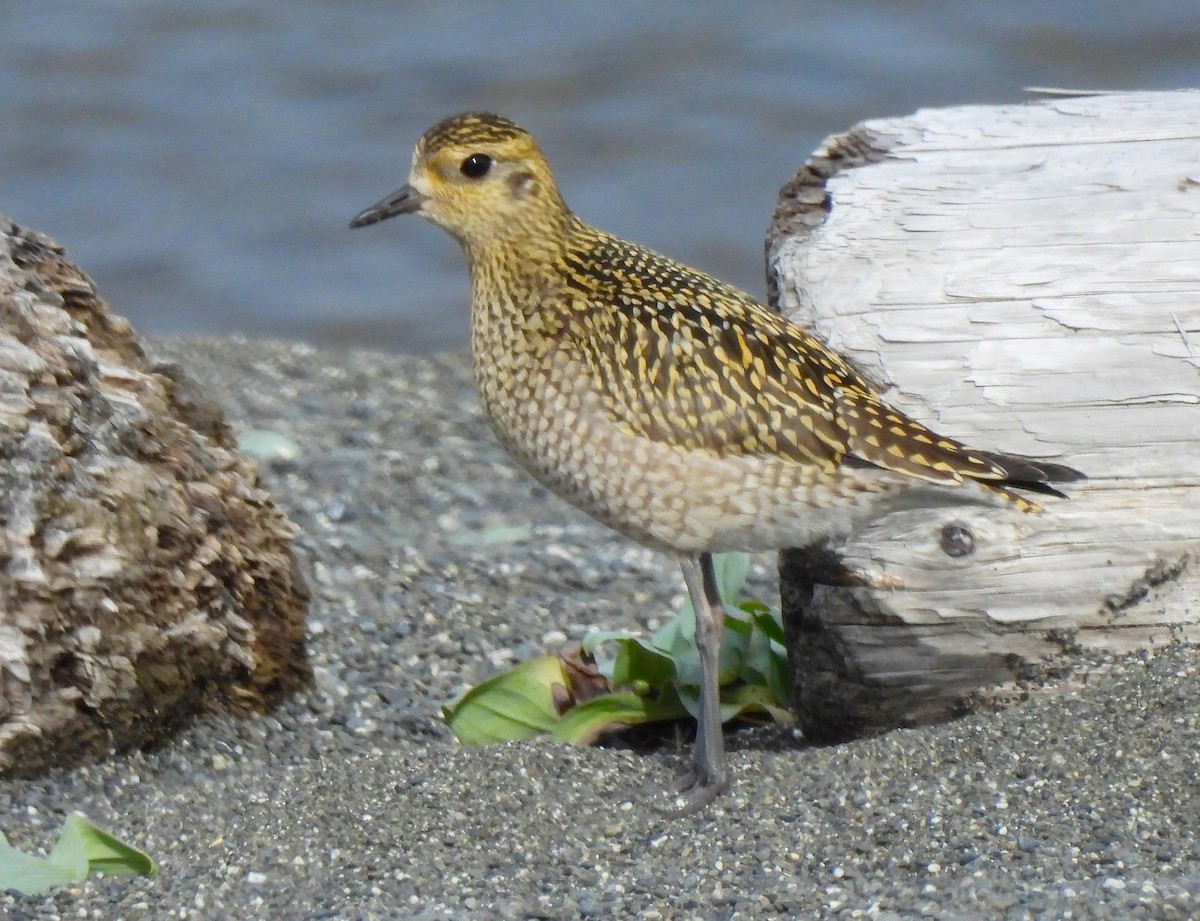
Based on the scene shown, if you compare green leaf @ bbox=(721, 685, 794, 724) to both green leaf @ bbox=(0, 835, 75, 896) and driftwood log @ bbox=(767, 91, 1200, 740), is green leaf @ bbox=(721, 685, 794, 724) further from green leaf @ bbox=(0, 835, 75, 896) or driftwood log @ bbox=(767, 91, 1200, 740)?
green leaf @ bbox=(0, 835, 75, 896)

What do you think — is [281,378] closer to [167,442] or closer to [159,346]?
[159,346]

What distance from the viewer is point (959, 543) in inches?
190

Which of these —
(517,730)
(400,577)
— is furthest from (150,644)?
(400,577)

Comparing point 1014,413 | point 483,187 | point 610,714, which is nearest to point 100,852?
point 610,714

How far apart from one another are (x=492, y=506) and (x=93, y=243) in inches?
232

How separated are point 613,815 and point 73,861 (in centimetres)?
130

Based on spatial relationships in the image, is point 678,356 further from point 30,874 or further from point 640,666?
point 30,874

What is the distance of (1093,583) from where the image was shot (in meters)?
4.80

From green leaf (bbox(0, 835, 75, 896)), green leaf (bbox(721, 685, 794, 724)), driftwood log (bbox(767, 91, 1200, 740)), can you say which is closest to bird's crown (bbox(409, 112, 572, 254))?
driftwood log (bbox(767, 91, 1200, 740))

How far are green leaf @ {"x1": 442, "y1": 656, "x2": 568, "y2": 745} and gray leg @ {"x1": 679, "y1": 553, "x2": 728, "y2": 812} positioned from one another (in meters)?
0.52

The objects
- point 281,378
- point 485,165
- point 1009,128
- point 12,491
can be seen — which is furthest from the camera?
point 281,378

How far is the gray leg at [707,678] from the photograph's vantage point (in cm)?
476

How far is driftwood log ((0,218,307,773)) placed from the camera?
474cm

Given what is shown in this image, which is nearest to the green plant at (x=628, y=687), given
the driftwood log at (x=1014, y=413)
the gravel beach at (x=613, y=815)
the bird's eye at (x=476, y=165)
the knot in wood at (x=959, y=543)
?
the gravel beach at (x=613, y=815)
